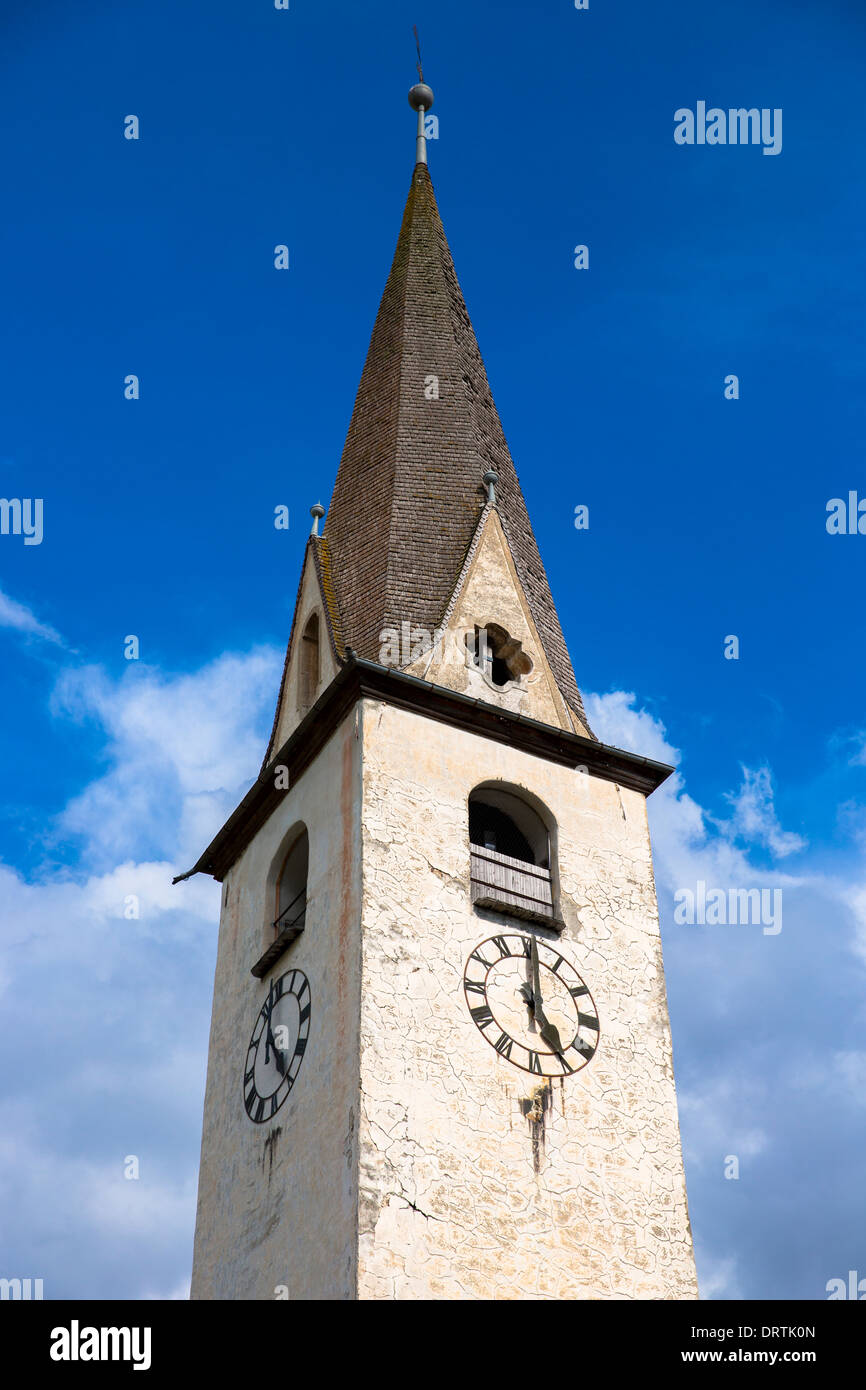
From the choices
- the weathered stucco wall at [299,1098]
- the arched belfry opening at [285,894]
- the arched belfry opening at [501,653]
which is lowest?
the weathered stucco wall at [299,1098]

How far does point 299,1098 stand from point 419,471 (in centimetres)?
1011

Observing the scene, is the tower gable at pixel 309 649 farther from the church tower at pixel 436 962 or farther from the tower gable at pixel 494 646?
the tower gable at pixel 494 646

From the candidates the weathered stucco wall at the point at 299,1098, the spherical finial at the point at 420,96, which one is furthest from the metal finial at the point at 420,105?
the weathered stucco wall at the point at 299,1098

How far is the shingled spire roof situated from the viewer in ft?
76.2

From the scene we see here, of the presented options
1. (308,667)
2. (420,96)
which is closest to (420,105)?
(420,96)

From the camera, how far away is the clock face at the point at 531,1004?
60.0ft

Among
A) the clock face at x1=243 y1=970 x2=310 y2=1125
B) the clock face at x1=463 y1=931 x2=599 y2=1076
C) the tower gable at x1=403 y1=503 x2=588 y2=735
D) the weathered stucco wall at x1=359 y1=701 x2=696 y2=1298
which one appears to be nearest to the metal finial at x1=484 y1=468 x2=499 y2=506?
the tower gable at x1=403 y1=503 x2=588 y2=735

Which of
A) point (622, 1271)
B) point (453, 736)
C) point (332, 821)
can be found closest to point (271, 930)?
point (332, 821)

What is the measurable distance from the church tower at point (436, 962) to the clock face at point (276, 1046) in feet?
0.12

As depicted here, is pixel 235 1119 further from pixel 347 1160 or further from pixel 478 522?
pixel 478 522

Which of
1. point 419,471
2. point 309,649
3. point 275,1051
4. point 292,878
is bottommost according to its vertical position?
point 275,1051

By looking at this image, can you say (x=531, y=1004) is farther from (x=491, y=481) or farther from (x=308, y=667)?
(x=491, y=481)

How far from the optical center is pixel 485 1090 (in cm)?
1773

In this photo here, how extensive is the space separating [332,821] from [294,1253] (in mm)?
4884
